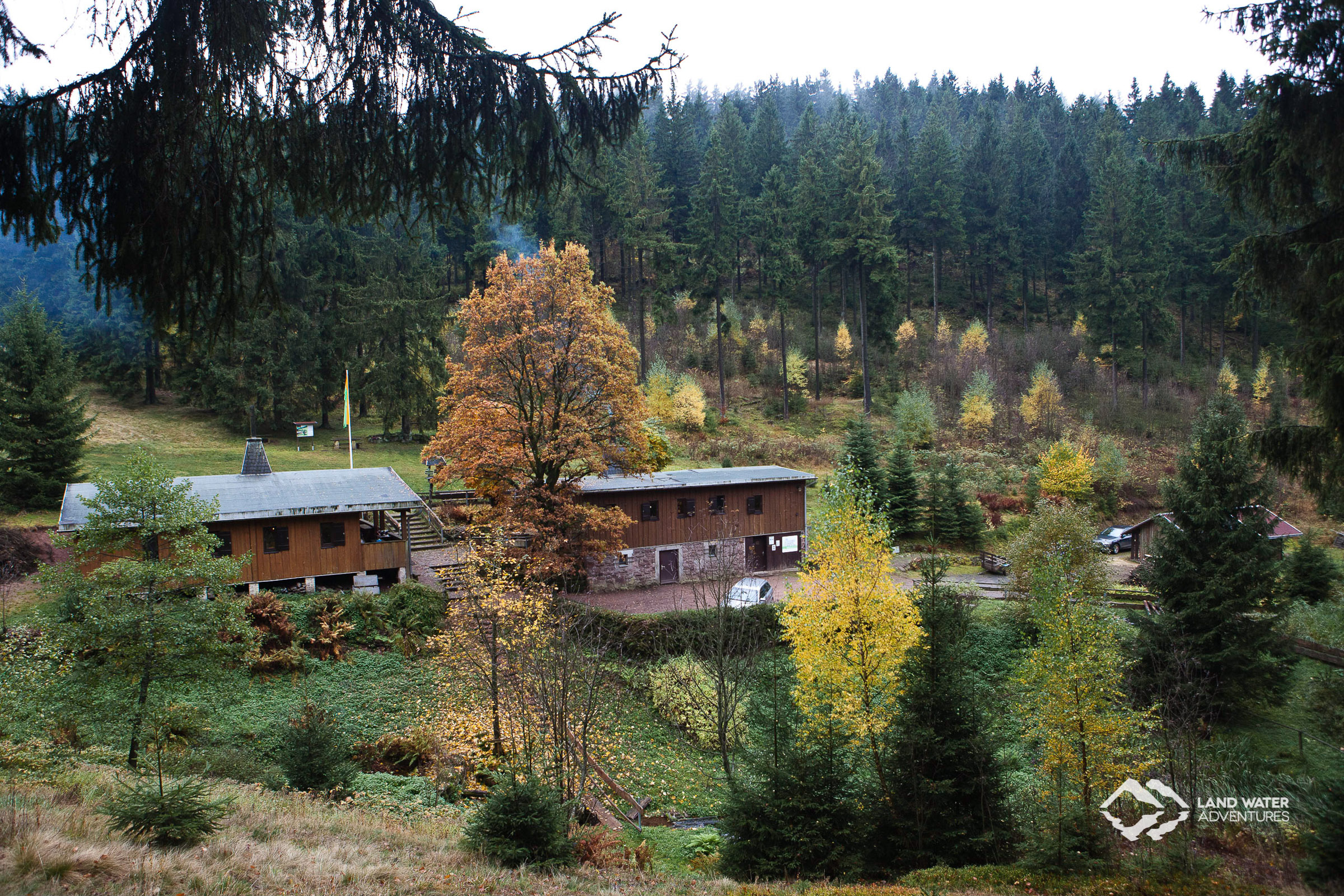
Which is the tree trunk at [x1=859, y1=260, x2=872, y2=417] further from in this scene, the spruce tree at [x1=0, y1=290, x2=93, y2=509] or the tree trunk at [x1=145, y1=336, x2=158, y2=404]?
the tree trunk at [x1=145, y1=336, x2=158, y2=404]

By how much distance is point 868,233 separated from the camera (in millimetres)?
60688

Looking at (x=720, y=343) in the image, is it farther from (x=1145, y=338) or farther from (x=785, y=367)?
(x=1145, y=338)

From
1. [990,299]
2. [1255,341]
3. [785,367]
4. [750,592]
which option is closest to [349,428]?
[750,592]

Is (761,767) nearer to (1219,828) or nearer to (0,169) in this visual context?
(1219,828)

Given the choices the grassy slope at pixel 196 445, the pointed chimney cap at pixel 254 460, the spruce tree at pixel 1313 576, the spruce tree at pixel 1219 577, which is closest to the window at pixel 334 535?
the pointed chimney cap at pixel 254 460

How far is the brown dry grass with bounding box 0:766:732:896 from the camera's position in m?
6.55

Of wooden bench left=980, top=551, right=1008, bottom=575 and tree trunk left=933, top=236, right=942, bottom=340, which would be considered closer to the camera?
wooden bench left=980, top=551, right=1008, bottom=575

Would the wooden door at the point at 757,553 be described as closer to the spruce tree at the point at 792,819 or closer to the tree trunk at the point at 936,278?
the spruce tree at the point at 792,819

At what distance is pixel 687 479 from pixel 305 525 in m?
14.3

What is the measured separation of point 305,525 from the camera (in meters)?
25.0

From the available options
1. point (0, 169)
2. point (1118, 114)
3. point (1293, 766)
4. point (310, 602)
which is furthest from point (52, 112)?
point (1118, 114)

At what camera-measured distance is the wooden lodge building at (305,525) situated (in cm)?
2414

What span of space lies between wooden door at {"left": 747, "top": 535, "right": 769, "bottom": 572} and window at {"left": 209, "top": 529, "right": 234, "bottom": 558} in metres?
18.7

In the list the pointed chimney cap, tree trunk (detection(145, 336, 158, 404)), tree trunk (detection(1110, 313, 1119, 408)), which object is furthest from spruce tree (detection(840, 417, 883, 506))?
tree trunk (detection(145, 336, 158, 404))
